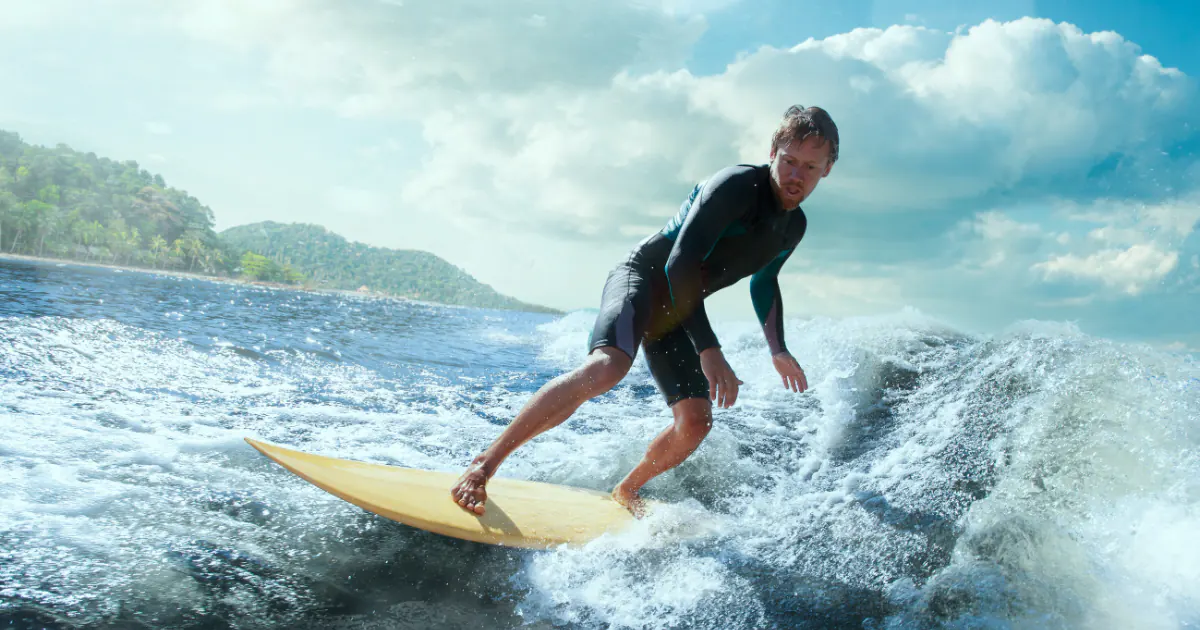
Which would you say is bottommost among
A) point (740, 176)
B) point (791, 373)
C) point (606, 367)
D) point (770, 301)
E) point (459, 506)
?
point (459, 506)

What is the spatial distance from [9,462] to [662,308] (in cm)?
308

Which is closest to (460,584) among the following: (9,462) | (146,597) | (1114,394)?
(146,597)

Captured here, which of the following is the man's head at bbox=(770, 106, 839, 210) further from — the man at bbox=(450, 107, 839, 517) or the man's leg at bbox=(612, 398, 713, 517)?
the man's leg at bbox=(612, 398, 713, 517)

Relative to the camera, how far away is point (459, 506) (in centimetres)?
267

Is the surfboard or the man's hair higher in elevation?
the man's hair

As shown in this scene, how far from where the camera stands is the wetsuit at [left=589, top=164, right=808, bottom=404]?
8.52ft

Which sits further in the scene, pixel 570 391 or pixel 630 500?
pixel 630 500

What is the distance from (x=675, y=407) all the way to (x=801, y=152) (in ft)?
4.44

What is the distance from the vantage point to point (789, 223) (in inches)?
119

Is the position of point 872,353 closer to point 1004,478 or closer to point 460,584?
point 1004,478

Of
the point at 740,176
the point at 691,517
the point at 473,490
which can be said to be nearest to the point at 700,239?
the point at 740,176

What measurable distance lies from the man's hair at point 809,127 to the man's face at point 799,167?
0.8 inches

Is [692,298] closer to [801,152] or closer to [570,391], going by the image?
[570,391]

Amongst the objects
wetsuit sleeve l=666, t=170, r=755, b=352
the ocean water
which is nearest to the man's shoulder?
wetsuit sleeve l=666, t=170, r=755, b=352
